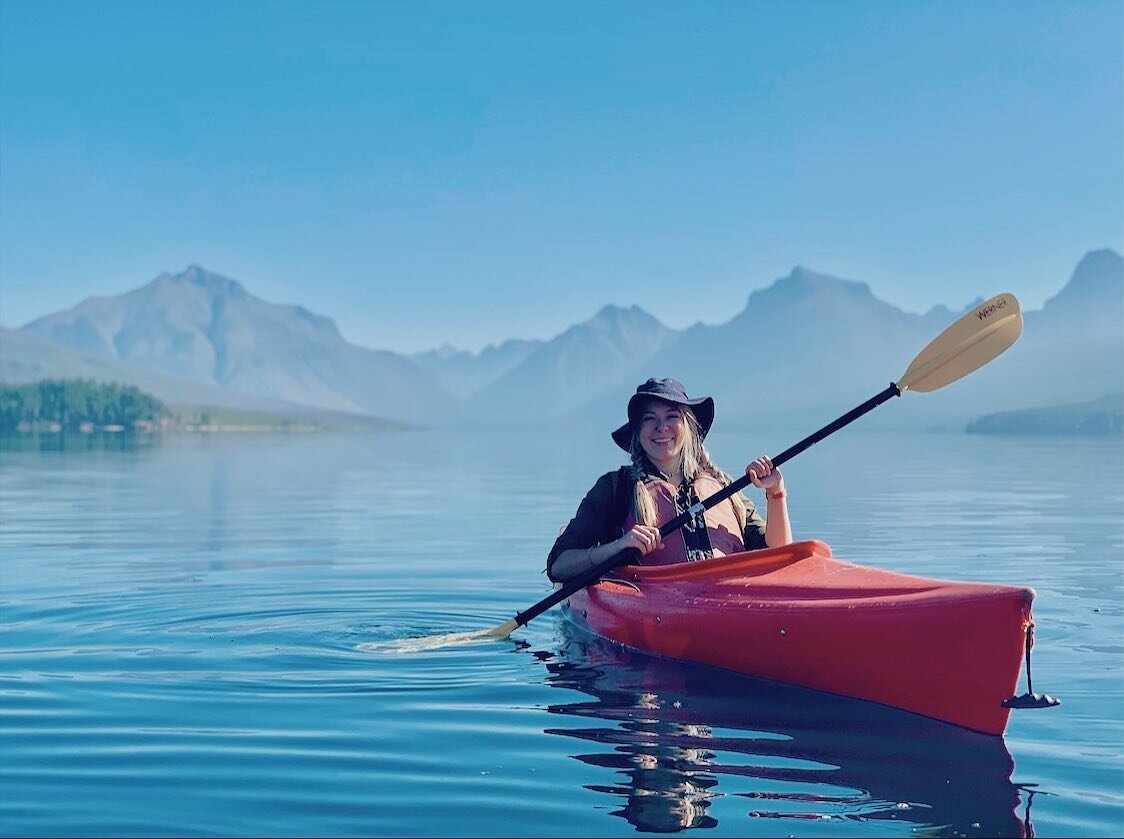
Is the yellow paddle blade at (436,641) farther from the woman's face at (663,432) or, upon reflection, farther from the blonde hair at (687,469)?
the woman's face at (663,432)

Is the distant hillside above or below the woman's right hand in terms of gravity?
above

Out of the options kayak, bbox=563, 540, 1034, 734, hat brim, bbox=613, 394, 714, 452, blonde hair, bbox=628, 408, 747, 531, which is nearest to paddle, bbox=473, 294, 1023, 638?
blonde hair, bbox=628, 408, 747, 531

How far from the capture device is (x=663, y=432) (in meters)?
8.82

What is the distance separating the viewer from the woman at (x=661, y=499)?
880 centimetres

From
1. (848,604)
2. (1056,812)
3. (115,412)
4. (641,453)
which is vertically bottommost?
(1056,812)

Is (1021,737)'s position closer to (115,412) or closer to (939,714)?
(939,714)

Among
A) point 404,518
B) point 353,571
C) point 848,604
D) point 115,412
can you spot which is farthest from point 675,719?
point 115,412

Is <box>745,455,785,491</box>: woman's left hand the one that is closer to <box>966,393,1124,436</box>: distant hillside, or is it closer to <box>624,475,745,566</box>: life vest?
<box>624,475,745,566</box>: life vest

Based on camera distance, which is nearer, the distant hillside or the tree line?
the tree line

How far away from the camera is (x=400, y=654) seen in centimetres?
892

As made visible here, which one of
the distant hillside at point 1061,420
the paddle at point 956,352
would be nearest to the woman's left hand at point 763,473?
the paddle at point 956,352

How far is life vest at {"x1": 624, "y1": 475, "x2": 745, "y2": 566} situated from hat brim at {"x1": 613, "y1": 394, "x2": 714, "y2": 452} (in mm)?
411

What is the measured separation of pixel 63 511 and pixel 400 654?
16.2 metres

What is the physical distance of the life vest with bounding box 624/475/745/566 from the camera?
29.5ft
